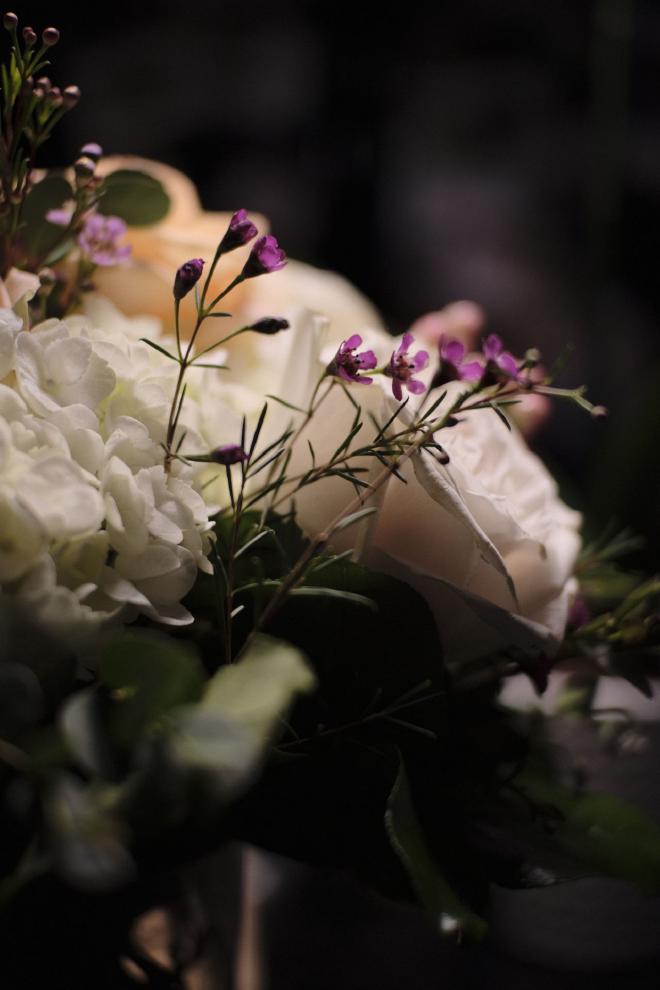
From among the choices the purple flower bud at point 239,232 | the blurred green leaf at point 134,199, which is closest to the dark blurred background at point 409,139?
the blurred green leaf at point 134,199

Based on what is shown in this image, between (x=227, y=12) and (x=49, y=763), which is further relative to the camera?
(x=227, y=12)

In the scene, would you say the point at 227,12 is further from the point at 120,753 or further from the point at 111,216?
the point at 120,753

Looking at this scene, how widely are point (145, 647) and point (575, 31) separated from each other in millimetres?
1311

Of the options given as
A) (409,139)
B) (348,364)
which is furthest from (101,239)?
(409,139)

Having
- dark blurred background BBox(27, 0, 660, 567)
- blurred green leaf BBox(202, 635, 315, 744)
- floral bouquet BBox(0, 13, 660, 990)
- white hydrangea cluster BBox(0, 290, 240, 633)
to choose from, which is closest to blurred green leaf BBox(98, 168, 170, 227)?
floral bouquet BBox(0, 13, 660, 990)

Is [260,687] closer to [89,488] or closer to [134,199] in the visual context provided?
[89,488]

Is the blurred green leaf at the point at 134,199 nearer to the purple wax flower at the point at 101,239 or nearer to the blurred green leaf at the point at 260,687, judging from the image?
the purple wax flower at the point at 101,239

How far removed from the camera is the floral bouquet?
0.21 m

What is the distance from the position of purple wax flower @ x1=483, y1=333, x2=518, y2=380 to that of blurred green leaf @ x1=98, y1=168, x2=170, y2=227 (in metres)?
0.17

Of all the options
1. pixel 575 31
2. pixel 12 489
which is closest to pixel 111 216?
pixel 12 489

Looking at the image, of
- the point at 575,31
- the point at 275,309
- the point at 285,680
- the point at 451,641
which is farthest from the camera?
the point at 575,31

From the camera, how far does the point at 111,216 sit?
15.5 inches

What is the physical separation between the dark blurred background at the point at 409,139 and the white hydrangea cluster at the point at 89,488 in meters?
1.05

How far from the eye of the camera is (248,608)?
0.29 metres
